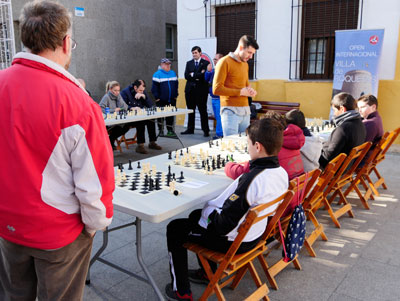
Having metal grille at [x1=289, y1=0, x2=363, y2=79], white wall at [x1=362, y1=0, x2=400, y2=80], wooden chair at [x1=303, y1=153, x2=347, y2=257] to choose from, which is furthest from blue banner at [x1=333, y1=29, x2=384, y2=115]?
wooden chair at [x1=303, y1=153, x2=347, y2=257]

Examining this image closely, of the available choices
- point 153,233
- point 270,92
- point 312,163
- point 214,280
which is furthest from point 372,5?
point 214,280

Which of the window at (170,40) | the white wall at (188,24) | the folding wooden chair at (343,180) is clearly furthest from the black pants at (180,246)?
the window at (170,40)

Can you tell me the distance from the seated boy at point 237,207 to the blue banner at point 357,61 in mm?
5388

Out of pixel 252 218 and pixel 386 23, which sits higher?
pixel 386 23

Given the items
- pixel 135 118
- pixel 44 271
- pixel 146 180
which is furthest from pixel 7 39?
pixel 44 271

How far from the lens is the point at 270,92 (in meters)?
8.34

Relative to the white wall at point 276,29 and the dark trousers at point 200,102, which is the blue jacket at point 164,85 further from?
the white wall at point 276,29

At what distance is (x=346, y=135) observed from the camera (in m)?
3.62

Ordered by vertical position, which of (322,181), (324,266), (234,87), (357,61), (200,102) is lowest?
(324,266)

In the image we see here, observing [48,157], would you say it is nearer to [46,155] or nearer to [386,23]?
[46,155]

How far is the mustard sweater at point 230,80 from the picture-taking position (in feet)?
14.4

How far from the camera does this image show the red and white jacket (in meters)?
1.37

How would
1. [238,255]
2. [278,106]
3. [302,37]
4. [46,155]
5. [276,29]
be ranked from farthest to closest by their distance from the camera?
[278,106], [276,29], [302,37], [238,255], [46,155]

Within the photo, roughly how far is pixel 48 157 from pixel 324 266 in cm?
230
